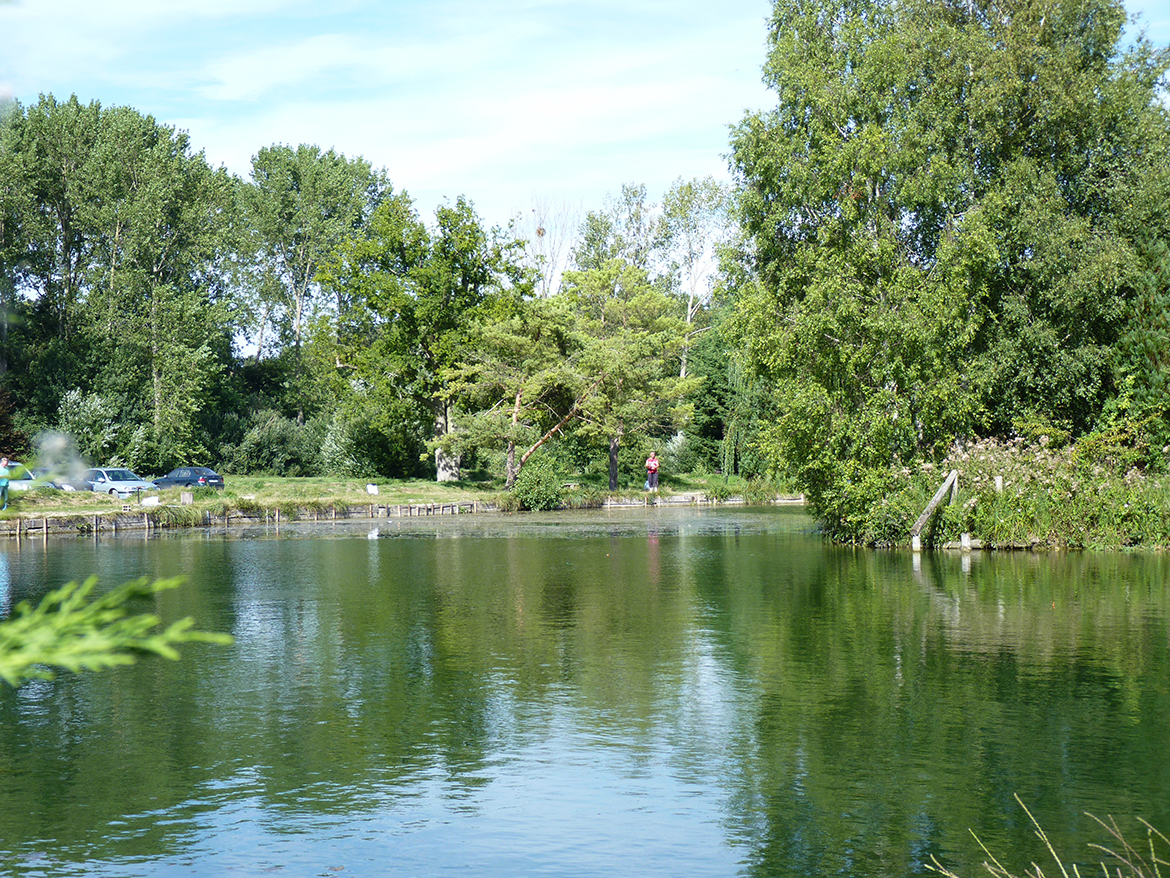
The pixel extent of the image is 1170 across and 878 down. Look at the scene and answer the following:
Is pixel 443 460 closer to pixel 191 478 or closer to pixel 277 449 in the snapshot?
pixel 277 449

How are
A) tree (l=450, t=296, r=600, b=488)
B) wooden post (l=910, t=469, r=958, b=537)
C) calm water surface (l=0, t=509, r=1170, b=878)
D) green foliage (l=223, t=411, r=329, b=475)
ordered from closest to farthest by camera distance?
calm water surface (l=0, t=509, r=1170, b=878)
wooden post (l=910, t=469, r=958, b=537)
tree (l=450, t=296, r=600, b=488)
green foliage (l=223, t=411, r=329, b=475)

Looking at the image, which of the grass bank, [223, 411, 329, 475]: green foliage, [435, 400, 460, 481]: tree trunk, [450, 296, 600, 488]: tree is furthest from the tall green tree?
[450, 296, 600, 488]: tree

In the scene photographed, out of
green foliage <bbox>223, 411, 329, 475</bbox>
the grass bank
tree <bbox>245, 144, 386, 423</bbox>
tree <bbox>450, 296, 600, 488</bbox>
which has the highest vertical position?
tree <bbox>245, 144, 386, 423</bbox>

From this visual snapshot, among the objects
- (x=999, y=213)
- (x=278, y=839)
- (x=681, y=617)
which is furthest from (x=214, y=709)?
(x=999, y=213)

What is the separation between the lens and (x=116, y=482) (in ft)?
156

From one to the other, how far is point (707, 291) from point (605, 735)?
72.2 m

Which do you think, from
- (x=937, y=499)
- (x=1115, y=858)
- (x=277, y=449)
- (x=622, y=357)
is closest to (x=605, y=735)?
(x=1115, y=858)

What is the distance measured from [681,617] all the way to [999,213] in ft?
49.3

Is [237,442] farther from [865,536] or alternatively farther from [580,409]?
[865,536]

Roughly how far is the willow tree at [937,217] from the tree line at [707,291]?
0.30 feet

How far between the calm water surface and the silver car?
28.7 m

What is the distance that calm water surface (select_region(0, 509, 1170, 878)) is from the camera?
776cm

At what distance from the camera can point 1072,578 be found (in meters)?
21.3

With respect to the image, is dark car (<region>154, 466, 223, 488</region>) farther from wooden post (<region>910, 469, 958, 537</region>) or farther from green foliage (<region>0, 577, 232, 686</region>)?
green foliage (<region>0, 577, 232, 686</region>)
